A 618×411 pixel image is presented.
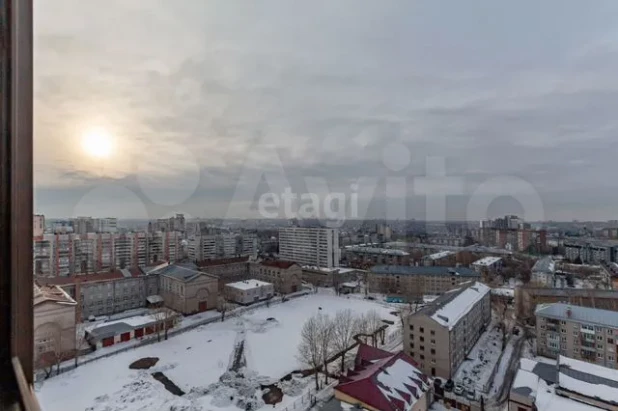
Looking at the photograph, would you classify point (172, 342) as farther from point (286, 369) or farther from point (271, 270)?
point (271, 270)

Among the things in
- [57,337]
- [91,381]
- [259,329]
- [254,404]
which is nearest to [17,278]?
[254,404]

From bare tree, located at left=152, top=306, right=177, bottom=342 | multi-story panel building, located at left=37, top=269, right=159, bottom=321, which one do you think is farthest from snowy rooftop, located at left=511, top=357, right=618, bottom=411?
multi-story panel building, located at left=37, top=269, right=159, bottom=321

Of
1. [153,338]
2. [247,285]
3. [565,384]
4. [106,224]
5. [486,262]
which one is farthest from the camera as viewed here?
[106,224]

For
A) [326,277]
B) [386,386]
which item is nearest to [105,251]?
[326,277]

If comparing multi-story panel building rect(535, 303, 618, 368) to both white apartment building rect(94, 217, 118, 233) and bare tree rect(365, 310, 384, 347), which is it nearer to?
bare tree rect(365, 310, 384, 347)

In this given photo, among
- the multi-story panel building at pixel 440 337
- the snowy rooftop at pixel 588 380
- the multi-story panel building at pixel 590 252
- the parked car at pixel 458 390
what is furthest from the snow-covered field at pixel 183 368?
the multi-story panel building at pixel 590 252

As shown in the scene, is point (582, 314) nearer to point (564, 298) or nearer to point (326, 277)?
point (564, 298)

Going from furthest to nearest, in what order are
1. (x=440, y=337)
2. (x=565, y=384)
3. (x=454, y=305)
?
(x=454, y=305)
(x=440, y=337)
(x=565, y=384)
